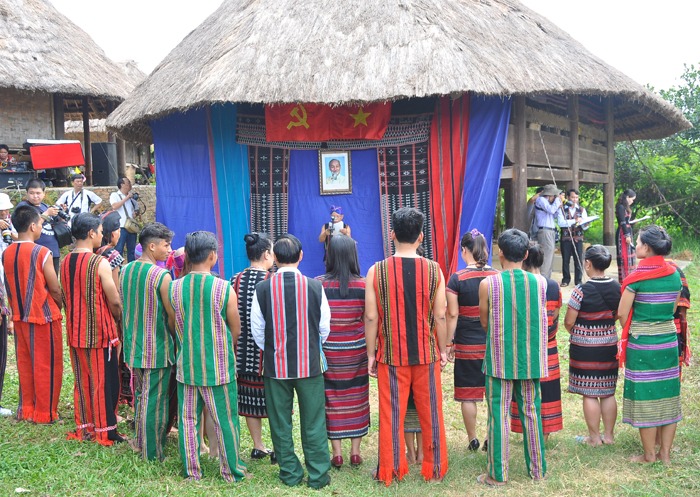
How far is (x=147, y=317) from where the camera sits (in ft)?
12.4

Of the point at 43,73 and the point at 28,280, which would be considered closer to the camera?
the point at 28,280

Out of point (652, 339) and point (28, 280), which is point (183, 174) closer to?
point (28, 280)

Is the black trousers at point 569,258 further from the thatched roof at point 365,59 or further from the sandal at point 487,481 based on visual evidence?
the sandal at point 487,481

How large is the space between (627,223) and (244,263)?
5061mm

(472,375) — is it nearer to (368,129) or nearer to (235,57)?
(368,129)

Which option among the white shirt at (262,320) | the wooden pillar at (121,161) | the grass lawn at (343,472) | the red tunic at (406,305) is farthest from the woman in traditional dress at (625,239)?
the wooden pillar at (121,161)

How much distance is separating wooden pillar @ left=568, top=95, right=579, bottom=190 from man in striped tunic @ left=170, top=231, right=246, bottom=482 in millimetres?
7052

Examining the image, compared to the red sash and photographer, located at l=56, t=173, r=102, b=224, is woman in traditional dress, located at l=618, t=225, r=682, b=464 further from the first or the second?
photographer, located at l=56, t=173, r=102, b=224

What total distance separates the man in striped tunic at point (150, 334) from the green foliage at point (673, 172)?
13.3 metres

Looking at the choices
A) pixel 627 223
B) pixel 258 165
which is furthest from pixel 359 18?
pixel 627 223

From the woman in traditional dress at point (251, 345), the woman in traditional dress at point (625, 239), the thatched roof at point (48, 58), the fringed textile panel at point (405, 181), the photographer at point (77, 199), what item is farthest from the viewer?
the thatched roof at point (48, 58)

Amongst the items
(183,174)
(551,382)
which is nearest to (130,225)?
(183,174)

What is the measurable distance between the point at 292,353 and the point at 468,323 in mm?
1207

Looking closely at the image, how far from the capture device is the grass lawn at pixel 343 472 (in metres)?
3.53
